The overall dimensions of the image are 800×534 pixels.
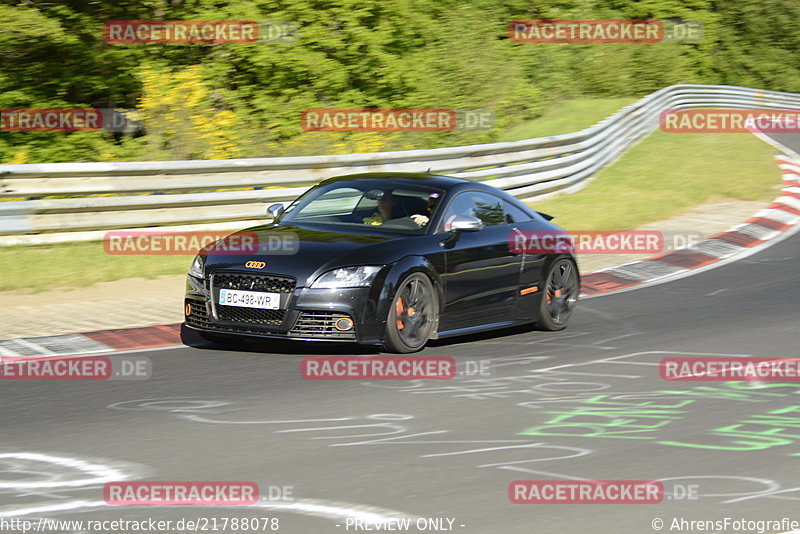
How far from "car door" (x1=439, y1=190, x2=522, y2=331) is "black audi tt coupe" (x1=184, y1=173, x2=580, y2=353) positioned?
0.01 meters

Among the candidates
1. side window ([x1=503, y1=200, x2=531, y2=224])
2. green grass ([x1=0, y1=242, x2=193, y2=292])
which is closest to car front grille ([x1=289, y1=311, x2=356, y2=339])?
side window ([x1=503, y1=200, x2=531, y2=224])

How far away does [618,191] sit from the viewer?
2188 cm

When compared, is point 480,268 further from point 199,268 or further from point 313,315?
point 199,268

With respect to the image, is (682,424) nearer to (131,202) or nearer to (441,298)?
(441,298)

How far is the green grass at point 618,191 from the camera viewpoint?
13016 mm

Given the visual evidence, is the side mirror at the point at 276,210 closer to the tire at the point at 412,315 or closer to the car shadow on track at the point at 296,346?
the car shadow on track at the point at 296,346

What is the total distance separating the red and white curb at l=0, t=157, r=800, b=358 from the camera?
9969 millimetres

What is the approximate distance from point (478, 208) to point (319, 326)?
2291 millimetres

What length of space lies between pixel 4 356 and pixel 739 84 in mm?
50005

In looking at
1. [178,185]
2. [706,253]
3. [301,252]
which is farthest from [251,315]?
[706,253]

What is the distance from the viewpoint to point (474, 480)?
6.09 metres

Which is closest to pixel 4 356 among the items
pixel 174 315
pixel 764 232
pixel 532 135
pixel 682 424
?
pixel 174 315

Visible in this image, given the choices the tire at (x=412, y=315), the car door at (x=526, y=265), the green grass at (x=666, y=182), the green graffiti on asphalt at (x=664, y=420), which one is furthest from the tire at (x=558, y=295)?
the green grass at (x=666, y=182)

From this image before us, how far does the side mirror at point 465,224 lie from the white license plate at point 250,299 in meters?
1.71
